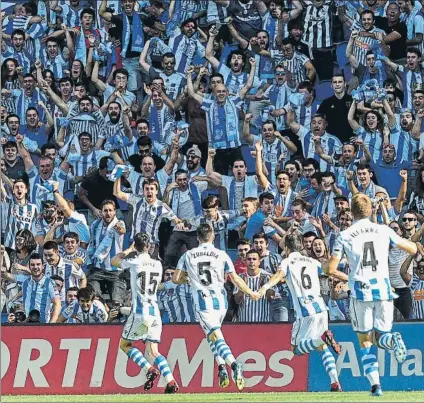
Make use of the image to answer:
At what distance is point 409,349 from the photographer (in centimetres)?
1378

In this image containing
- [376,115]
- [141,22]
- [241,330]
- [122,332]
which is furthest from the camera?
[141,22]

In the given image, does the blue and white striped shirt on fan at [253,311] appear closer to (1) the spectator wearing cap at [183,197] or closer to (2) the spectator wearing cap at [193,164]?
(1) the spectator wearing cap at [183,197]

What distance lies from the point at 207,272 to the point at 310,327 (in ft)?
4.25

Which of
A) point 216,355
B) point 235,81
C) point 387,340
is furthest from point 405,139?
point 387,340

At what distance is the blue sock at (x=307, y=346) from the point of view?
12562 millimetres

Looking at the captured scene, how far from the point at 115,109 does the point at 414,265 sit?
5587mm

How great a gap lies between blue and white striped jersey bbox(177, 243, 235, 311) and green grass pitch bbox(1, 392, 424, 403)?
1.03 metres

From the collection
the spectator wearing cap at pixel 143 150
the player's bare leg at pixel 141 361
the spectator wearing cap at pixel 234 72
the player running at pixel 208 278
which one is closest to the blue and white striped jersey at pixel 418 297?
the player running at pixel 208 278

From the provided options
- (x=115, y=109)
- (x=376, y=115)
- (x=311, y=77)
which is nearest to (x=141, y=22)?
(x=115, y=109)

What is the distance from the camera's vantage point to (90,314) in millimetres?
14984

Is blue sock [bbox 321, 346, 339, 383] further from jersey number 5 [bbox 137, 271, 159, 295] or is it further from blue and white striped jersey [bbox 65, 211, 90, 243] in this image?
blue and white striped jersey [bbox 65, 211, 90, 243]

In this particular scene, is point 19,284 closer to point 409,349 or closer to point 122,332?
point 122,332

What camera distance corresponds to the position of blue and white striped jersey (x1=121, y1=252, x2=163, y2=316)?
1291 cm

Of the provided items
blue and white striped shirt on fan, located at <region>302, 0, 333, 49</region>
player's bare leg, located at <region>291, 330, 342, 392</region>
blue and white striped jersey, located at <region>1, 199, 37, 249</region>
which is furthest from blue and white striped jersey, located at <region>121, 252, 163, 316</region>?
blue and white striped shirt on fan, located at <region>302, 0, 333, 49</region>
